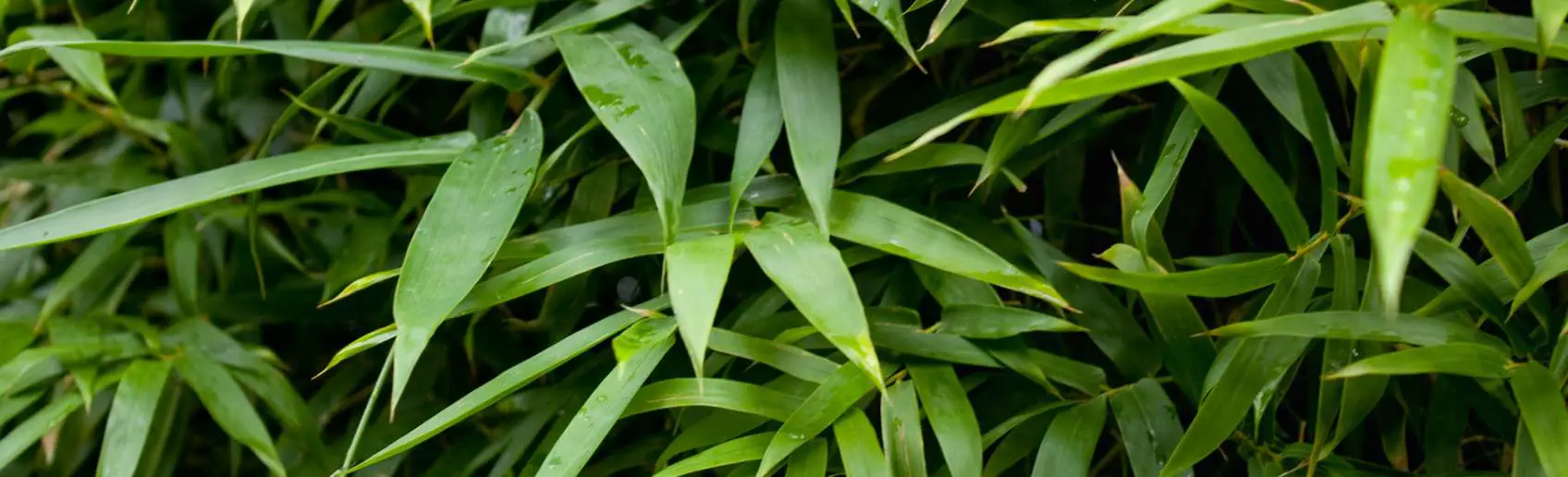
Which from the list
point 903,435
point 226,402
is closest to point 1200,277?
point 903,435

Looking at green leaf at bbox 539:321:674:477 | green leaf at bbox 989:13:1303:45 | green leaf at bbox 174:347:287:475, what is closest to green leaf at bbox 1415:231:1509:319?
green leaf at bbox 989:13:1303:45

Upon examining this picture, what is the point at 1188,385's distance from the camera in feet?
→ 1.91

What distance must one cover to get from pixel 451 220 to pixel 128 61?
0.55 metres

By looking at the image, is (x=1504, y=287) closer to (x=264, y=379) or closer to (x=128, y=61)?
(x=264, y=379)

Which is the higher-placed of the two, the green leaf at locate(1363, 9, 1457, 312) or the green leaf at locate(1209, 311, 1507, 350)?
the green leaf at locate(1363, 9, 1457, 312)

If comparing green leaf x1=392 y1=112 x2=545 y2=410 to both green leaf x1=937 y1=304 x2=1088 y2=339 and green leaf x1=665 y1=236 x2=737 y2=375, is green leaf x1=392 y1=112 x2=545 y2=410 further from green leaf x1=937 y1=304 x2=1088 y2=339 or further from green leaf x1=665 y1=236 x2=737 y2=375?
green leaf x1=937 y1=304 x2=1088 y2=339

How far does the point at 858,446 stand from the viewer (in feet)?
1.81

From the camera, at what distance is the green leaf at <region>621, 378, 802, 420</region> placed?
22.3 inches

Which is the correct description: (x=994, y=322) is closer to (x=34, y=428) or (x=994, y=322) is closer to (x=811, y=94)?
(x=811, y=94)

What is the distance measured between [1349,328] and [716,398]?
0.30m

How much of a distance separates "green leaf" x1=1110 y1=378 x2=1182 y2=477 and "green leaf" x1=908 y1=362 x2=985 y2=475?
85mm

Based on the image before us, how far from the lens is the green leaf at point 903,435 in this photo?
539mm

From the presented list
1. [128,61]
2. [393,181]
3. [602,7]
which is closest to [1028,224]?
[602,7]

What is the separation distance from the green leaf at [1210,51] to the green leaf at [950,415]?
21 cm
